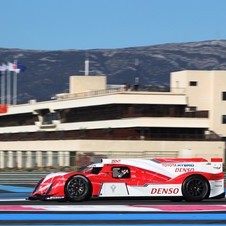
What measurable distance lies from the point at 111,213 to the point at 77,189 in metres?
2.38

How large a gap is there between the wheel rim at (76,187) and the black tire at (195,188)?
7.92 feet

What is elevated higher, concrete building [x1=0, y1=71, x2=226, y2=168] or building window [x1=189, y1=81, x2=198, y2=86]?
building window [x1=189, y1=81, x2=198, y2=86]

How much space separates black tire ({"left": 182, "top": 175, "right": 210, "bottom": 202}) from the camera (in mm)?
16766

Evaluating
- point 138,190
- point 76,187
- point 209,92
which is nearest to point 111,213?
point 76,187

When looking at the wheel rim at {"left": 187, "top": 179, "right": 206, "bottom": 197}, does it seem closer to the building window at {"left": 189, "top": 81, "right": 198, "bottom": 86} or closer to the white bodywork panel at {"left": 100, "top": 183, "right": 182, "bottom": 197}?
the white bodywork panel at {"left": 100, "top": 183, "right": 182, "bottom": 197}

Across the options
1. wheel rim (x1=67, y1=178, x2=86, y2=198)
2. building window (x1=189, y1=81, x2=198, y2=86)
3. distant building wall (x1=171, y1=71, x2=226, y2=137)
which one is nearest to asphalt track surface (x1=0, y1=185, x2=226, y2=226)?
wheel rim (x1=67, y1=178, x2=86, y2=198)

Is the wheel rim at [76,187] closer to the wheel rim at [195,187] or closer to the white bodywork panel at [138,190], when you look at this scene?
the white bodywork panel at [138,190]

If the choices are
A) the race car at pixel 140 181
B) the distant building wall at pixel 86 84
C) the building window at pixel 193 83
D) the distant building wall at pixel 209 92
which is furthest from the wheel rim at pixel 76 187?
the distant building wall at pixel 86 84

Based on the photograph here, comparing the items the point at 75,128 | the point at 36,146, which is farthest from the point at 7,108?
the point at 36,146

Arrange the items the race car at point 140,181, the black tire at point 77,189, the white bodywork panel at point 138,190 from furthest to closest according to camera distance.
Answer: the white bodywork panel at point 138,190
the race car at point 140,181
the black tire at point 77,189

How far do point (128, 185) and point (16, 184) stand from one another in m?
10.1

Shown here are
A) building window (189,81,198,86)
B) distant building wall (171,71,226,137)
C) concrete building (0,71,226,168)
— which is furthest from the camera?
building window (189,81,198,86)

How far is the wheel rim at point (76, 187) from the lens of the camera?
16.5 meters

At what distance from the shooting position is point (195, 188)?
16.8 meters
